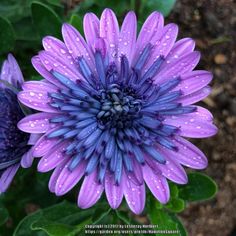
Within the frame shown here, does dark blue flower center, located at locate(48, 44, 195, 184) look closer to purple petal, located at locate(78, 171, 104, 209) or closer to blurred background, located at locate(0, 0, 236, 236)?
purple petal, located at locate(78, 171, 104, 209)

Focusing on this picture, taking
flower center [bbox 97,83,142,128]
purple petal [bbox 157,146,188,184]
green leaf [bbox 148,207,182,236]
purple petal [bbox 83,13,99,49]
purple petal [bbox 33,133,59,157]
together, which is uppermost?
purple petal [bbox 83,13,99,49]

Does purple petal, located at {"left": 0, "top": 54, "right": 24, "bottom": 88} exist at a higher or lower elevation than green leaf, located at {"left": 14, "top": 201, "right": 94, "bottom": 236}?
higher

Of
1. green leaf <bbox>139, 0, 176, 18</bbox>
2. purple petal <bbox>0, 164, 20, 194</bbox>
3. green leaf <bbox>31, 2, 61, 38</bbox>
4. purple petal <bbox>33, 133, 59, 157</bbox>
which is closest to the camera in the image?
purple petal <bbox>33, 133, 59, 157</bbox>

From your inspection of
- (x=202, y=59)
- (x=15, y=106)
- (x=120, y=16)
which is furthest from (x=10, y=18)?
(x=202, y=59)

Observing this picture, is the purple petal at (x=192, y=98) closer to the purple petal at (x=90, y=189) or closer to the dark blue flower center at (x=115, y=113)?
the dark blue flower center at (x=115, y=113)

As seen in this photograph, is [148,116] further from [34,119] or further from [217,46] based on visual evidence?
[217,46]

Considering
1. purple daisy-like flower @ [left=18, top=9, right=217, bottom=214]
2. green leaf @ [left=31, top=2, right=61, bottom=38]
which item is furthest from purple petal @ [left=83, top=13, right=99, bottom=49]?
green leaf @ [left=31, top=2, right=61, bottom=38]

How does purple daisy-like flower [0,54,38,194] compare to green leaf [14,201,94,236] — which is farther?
green leaf [14,201,94,236]
